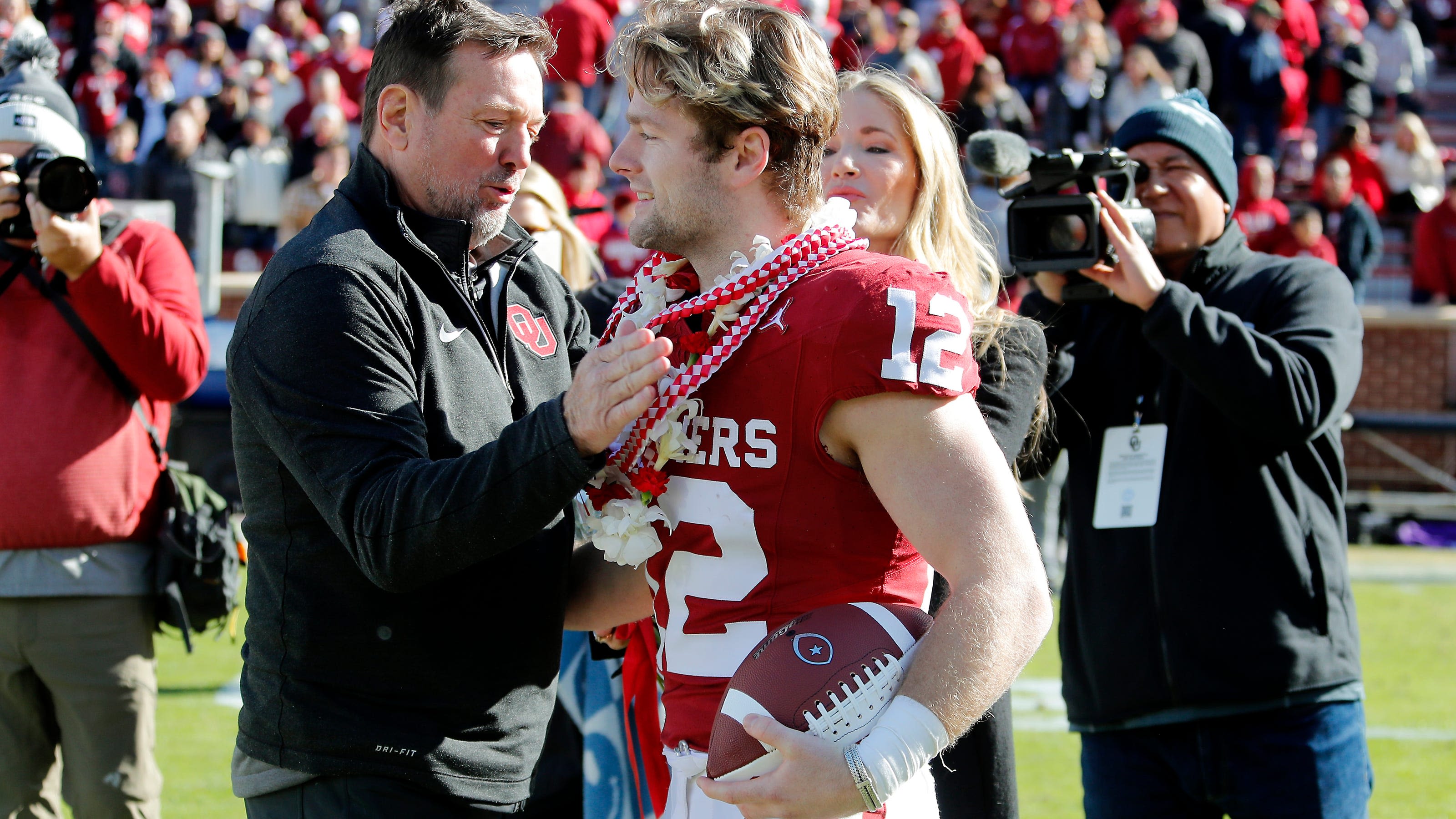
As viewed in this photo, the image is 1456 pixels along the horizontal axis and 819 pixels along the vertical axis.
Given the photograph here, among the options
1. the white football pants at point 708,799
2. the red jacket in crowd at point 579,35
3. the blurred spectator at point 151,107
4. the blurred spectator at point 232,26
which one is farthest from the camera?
the blurred spectator at point 232,26

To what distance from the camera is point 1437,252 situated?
12766mm

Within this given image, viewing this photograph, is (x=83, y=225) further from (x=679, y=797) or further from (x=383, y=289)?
(x=679, y=797)

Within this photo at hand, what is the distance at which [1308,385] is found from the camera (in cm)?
302

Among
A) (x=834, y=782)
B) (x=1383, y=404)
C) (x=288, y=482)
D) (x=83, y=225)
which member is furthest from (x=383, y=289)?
(x=1383, y=404)

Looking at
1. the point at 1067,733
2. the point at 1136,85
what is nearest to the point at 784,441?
the point at 1067,733

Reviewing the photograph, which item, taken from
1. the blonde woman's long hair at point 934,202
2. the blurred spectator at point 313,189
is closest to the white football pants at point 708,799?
the blonde woman's long hair at point 934,202

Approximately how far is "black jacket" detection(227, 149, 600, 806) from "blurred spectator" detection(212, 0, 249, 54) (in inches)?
602

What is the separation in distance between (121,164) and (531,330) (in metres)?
11.4

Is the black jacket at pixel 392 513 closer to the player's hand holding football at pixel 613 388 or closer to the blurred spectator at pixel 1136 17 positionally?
the player's hand holding football at pixel 613 388

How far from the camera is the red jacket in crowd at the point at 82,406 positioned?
339 cm

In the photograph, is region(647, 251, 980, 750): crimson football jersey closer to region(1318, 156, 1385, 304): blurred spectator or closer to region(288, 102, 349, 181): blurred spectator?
region(1318, 156, 1385, 304): blurred spectator

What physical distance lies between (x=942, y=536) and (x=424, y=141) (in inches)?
47.7

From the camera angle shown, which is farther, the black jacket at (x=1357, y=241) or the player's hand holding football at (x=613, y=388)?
the black jacket at (x=1357, y=241)

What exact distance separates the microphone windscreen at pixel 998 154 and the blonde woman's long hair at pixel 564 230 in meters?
1.45
